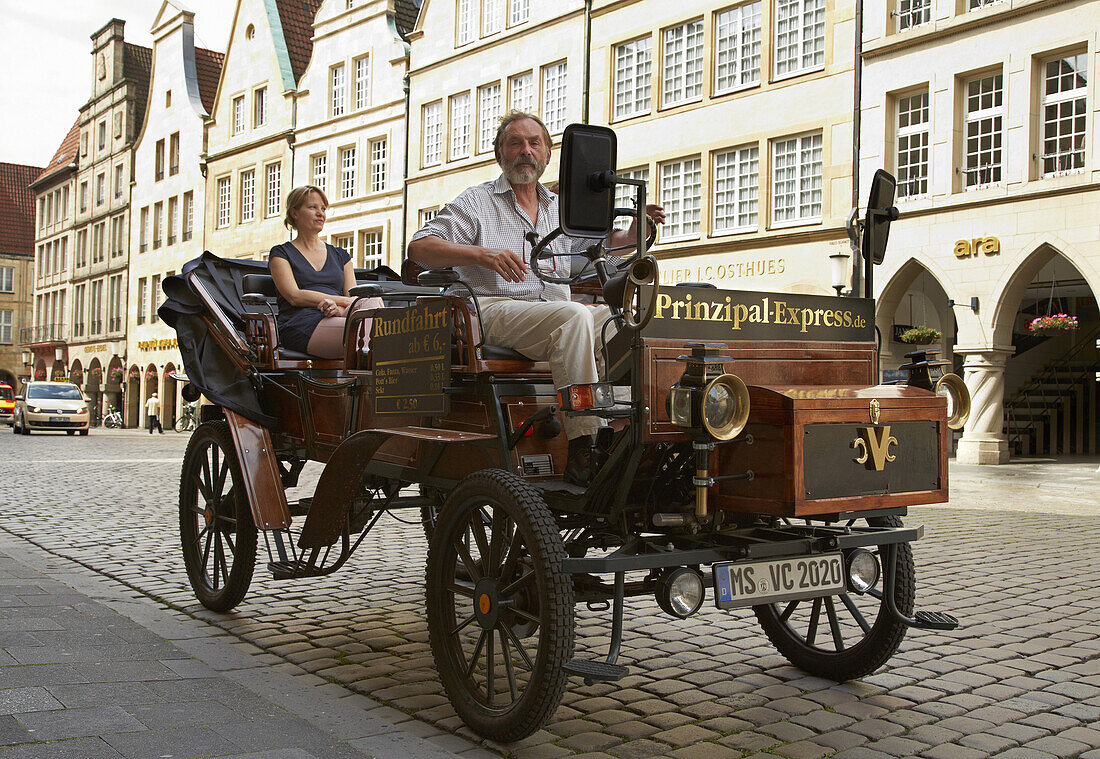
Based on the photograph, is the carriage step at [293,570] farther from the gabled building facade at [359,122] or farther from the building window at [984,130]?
the gabled building facade at [359,122]

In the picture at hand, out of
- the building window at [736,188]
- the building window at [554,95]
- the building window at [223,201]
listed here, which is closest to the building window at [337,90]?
the building window at [223,201]

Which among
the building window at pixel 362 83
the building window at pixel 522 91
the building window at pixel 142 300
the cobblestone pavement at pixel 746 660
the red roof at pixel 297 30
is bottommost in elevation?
the cobblestone pavement at pixel 746 660

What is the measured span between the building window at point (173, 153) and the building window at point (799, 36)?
32349 mm

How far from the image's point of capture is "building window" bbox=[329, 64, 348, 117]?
37.8 meters

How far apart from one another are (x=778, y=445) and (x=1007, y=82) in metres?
18.8

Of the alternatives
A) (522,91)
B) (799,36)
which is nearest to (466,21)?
(522,91)

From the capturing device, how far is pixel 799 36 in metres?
23.5

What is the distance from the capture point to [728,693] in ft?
14.6

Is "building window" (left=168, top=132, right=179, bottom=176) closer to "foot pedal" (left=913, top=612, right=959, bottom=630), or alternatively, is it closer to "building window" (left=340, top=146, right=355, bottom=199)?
"building window" (left=340, top=146, right=355, bottom=199)

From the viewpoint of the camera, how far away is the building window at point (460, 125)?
107ft

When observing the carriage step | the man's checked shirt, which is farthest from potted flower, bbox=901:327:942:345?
the carriage step

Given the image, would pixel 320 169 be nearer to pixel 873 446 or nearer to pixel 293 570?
pixel 293 570

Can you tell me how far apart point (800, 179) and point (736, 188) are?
1645 millimetres

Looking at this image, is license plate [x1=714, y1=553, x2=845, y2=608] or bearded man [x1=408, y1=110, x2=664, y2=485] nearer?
license plate [x1=714, y1=553, x2=845, y2=608]
